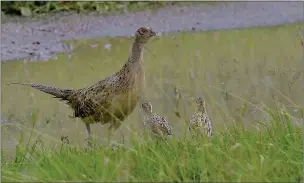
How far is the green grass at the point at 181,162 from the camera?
4102mm

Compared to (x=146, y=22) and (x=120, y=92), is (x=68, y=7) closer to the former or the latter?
(x=146, y=22)

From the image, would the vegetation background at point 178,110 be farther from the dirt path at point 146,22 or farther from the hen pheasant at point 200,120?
the dirt path at point 146,22

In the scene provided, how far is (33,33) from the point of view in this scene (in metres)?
14.4

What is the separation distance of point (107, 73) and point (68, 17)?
4.65 metres

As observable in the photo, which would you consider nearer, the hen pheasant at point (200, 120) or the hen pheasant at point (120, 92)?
the hen pheasant at point (200, 120)

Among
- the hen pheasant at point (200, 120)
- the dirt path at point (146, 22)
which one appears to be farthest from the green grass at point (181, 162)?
the dirt path at point (146, 22)

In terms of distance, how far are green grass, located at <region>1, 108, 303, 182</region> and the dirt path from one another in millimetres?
8625

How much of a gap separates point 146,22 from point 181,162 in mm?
10833

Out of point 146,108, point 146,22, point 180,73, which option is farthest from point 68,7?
point 146,108

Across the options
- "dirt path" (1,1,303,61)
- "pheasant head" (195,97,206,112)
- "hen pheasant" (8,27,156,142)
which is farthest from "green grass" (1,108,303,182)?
"dirt path" (1,1,303,61)

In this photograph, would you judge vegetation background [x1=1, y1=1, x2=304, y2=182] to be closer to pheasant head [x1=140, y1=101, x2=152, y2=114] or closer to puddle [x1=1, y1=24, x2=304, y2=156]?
puddle [x1=1, y1=24, x2=304, y2=156]

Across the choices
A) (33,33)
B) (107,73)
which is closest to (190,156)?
(107,73)

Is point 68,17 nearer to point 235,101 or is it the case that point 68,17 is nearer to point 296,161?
point 235,101

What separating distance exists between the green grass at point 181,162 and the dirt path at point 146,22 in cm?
863
